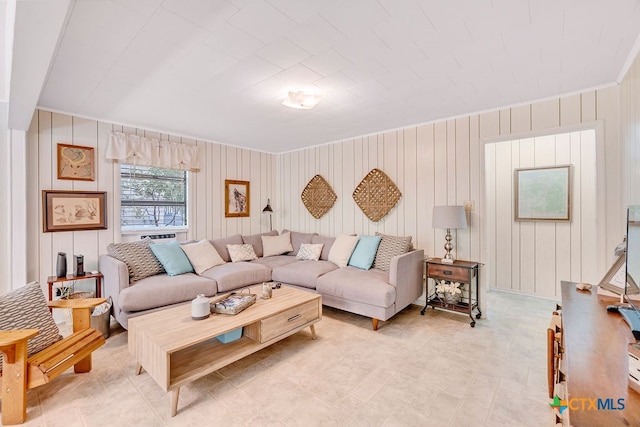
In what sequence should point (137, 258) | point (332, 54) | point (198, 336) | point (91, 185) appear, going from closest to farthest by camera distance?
point (198, 336)
point (332, 54)
point (137, 258)
point (91, 185)

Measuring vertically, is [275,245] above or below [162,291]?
above

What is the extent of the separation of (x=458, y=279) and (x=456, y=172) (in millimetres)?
1268

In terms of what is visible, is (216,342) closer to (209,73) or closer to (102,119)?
(209,73)

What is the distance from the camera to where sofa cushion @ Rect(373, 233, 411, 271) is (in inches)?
137

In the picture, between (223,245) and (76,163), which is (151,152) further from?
(223,245)

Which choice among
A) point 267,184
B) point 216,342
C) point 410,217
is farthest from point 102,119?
point 410,217

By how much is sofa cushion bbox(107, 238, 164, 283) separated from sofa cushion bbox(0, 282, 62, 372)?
3.23 feet

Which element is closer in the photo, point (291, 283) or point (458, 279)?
point (458, 279)

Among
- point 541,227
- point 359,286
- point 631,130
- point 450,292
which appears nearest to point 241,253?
point 359,286

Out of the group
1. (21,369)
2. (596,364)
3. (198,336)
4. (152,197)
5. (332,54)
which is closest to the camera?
(596,364)

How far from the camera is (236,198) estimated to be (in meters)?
4.76

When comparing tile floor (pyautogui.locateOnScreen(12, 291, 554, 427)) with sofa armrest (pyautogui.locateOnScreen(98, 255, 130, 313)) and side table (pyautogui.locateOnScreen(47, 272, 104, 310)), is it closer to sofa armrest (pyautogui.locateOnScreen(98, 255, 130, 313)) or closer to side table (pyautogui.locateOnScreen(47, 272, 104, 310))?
sofa armrest (pyautogui.locateOnScreen(98, 255, 130, 313))

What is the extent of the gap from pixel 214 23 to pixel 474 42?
1650 mm

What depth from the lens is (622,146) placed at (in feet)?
7.79
